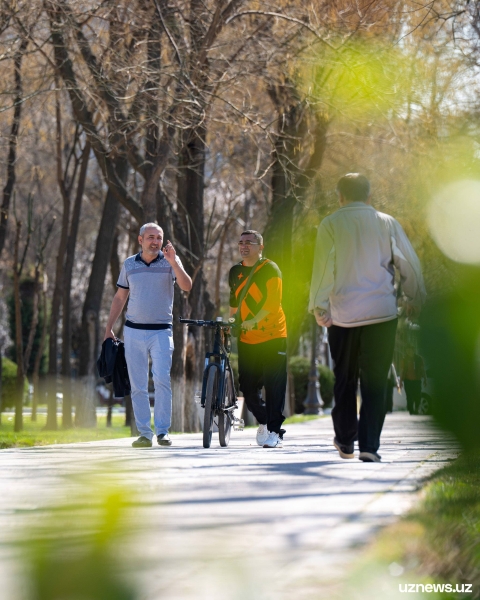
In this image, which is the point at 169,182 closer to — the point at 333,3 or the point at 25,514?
the point at 333,3

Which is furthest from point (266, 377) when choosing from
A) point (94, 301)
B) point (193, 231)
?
point (94, 301)

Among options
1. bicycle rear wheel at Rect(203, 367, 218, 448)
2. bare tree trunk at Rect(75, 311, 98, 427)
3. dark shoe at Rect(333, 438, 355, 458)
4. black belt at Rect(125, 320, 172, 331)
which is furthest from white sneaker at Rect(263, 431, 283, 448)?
bare tree trunk at Rect(75, 311, 98, 427)

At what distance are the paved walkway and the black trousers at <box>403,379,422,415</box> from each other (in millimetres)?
4464

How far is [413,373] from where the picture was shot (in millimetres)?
12203

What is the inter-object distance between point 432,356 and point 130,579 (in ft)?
23.9

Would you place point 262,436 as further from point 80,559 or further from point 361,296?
point 80,559

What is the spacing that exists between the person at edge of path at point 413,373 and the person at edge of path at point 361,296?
2.54 metres

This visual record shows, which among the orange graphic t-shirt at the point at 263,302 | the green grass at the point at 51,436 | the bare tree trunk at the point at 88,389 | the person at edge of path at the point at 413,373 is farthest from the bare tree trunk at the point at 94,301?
the orange graphic t-shirt at the point at 263,302

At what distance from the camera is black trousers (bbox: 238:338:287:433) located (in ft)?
36.1

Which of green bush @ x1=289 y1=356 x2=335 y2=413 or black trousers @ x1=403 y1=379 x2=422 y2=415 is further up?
black trousers @ x1=403 y1=379 x2=422 y2=415

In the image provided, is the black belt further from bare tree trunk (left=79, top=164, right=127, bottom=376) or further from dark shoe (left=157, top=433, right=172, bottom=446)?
bare tree trunk (left=79, top=164, right=127, bottom=376)

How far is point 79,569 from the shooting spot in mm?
4062

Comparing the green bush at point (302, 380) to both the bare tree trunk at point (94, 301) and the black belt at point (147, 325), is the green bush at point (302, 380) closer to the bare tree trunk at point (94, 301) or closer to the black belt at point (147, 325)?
the bare tree trunk at point (94, 301)

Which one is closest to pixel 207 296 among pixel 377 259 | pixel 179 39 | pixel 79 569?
pixel 179 39
